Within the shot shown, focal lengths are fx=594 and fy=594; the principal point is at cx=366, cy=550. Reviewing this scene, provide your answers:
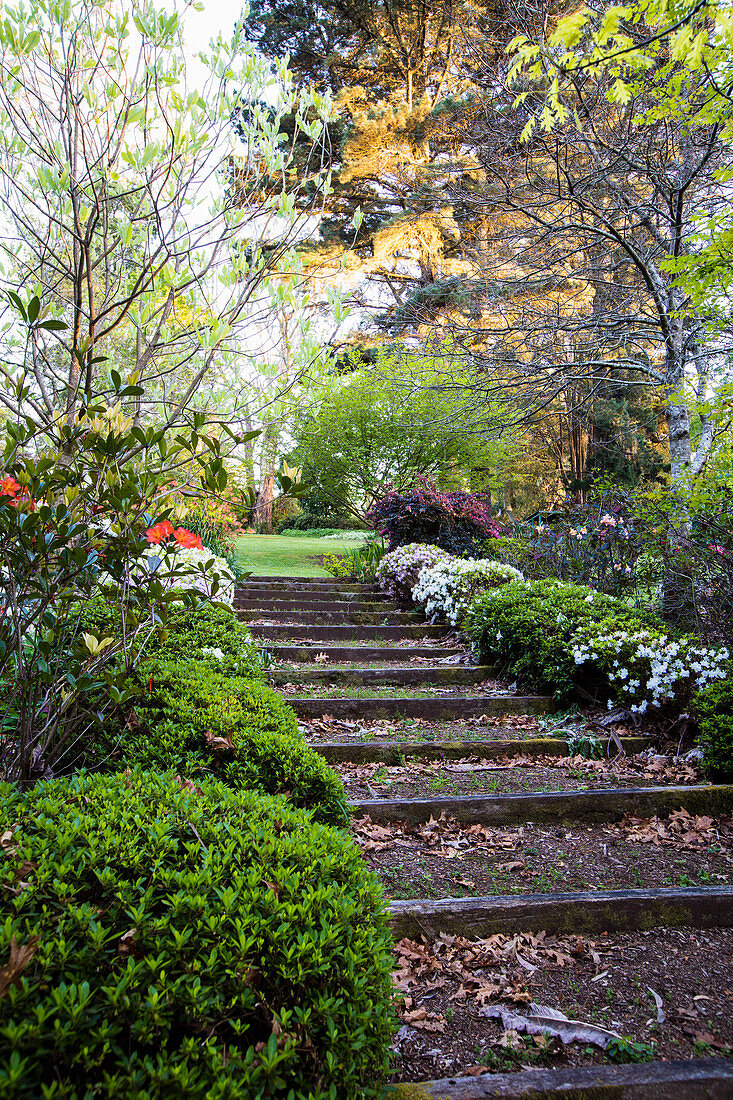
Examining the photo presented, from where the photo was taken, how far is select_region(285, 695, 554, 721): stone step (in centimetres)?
474

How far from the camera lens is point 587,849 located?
3133 millimetres

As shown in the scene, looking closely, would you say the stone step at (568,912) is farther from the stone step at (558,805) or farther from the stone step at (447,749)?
the stone step at (447,749)

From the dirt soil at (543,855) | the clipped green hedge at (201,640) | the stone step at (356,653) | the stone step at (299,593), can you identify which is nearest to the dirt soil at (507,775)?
the dirt soil at (543,855)

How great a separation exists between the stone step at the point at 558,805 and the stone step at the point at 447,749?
0.68 metres

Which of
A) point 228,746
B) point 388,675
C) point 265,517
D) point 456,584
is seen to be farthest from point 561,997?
point 265,517

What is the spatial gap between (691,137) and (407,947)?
7.81 meters

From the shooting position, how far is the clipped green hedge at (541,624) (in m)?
4.96

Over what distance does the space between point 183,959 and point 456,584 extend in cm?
657

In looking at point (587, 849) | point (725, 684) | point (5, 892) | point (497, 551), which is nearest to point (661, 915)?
point (587, 849)

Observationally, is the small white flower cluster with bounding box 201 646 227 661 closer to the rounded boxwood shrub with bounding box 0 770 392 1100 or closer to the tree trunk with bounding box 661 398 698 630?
the rounded boxwood shrub with bounding box 0 770 392 1100

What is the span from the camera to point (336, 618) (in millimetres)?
8086

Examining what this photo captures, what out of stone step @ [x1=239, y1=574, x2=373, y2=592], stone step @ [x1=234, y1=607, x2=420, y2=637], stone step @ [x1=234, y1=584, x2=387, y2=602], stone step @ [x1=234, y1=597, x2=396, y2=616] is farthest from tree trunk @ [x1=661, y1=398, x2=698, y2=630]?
stone step @ [x1=239, y1=574, x2=373, y2=592]

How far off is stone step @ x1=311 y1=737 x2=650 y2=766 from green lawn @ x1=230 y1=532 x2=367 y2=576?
23.2 ft

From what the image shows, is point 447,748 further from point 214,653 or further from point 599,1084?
point 599,1084
